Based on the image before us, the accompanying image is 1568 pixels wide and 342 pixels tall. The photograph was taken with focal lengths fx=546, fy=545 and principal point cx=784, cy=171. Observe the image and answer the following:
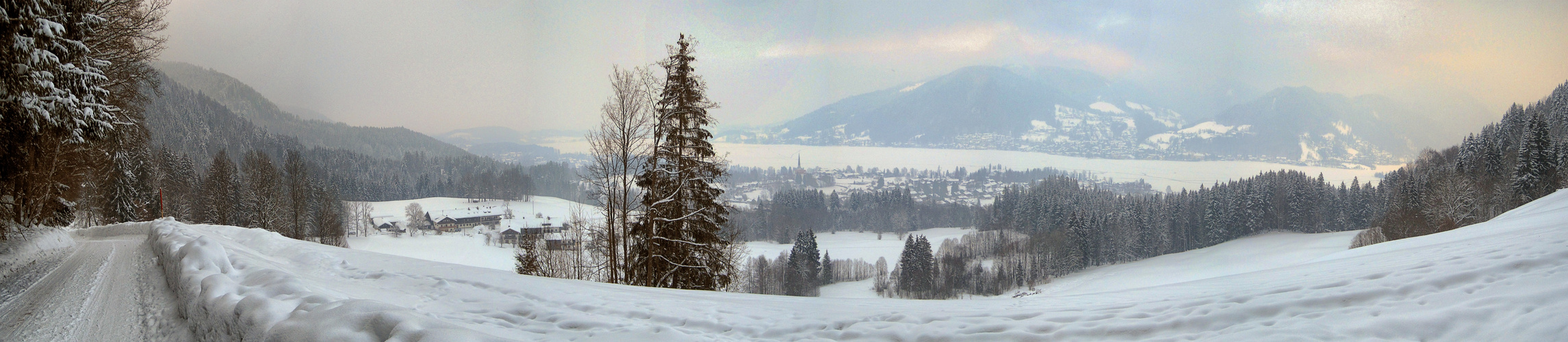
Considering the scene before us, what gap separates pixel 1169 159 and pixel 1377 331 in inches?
3805

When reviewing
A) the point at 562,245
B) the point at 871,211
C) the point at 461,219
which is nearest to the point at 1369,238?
the point at 871,211

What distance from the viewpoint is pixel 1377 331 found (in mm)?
2818

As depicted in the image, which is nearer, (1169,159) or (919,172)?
(1169,159)

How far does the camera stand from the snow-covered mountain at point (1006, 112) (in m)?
98.8

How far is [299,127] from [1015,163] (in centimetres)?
10701

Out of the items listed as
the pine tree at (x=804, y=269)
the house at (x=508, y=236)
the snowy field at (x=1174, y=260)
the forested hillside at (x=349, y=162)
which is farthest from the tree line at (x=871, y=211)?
the house at (x=508, y=236)

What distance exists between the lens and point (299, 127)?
59312mm

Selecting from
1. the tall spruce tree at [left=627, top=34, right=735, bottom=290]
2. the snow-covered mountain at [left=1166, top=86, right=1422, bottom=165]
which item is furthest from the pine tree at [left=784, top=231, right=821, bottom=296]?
the snow-covered mountain at [left=1166, top=86, right=1422, bottom=165]

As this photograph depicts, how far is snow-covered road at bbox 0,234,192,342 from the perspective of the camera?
13.3 ft

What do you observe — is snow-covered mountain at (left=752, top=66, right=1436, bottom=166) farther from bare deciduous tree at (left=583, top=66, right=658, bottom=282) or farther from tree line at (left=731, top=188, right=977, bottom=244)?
bare deciduous tree at (left=583, top=66, right=658, bottom=282)

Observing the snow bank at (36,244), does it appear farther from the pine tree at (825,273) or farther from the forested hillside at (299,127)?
the pine tree at (825,273)

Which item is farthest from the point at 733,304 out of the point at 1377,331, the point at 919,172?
the point at 919,172

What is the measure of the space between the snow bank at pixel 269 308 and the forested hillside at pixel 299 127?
1798 inches

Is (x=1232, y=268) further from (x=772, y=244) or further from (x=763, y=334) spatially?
(x=763, y=334)
